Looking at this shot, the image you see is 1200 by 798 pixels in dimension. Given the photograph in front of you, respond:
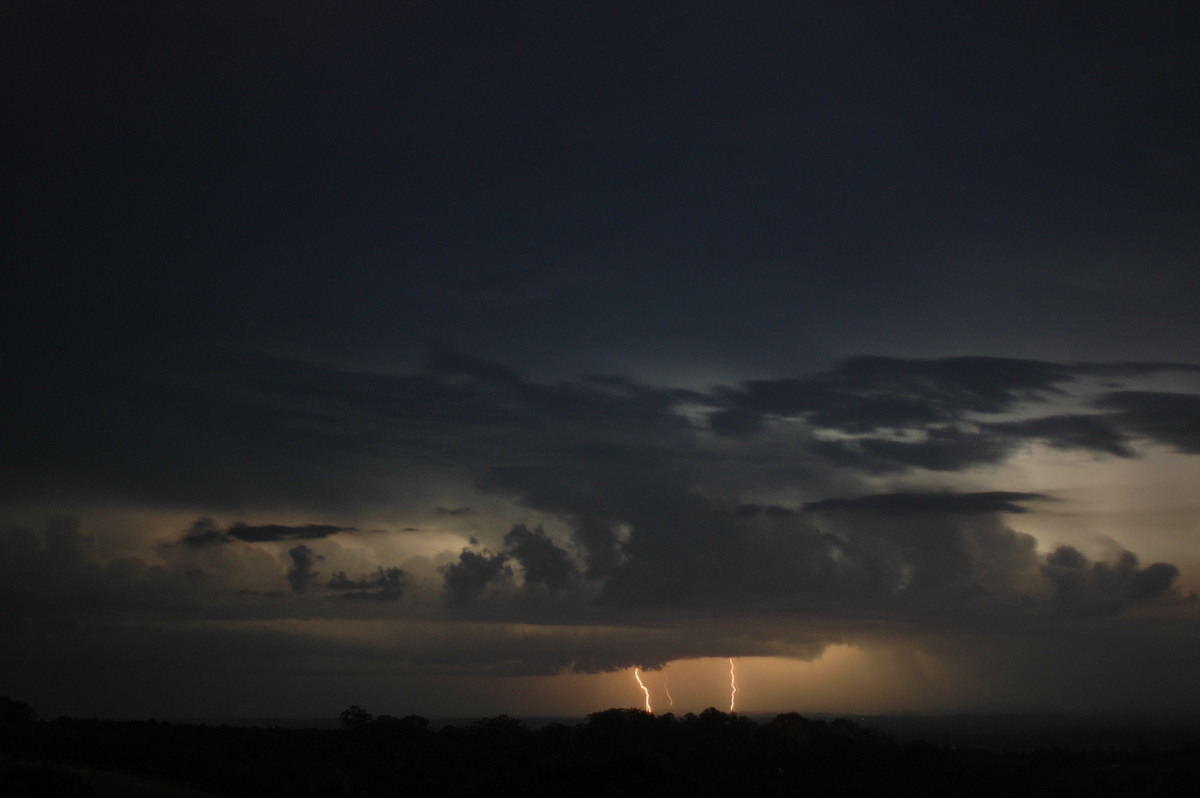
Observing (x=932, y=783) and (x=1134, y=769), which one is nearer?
(x=932, y=783)

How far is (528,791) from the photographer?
67.9 metres

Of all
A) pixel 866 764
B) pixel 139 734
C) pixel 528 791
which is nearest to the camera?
pixel 528 791

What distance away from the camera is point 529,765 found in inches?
3366

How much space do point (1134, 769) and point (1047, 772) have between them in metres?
11.8

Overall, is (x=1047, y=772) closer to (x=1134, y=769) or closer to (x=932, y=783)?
(x=1134, y=769)

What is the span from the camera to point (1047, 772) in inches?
3824

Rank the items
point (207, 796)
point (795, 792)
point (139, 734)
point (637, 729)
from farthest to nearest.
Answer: point (637, 729)
point (139, 734)
point (795, 792)
point (207, 796)

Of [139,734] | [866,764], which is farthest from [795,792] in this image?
[139,734]

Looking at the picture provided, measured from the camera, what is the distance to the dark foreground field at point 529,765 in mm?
66312

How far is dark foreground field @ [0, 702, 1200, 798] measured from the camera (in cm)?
6631

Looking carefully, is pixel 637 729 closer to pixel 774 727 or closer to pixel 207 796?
pixel 774 727

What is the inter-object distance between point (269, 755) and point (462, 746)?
23.3 metres

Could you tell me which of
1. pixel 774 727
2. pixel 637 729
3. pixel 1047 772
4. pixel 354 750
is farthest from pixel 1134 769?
pixel 354 750

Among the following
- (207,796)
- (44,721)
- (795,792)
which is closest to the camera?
(207,796)
